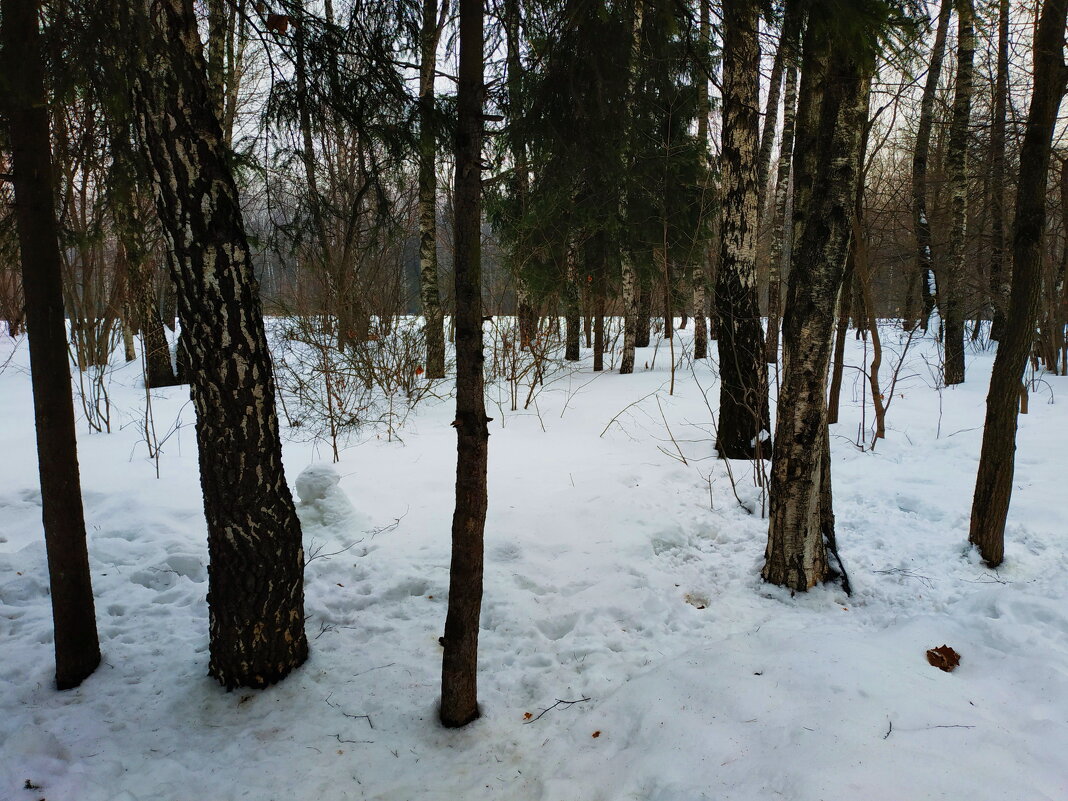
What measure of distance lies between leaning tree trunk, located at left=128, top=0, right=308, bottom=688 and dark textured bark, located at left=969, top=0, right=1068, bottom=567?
416 cm

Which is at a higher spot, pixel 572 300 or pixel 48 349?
pixel 572 300

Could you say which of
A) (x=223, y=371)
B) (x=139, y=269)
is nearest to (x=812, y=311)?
(x=223, y=371)

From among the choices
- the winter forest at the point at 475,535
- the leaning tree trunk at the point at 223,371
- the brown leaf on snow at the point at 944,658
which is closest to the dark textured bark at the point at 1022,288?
the winter forest at the point at 475,535

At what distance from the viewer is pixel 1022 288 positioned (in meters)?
3.42

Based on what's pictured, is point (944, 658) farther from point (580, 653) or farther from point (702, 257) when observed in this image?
point (702, 257)

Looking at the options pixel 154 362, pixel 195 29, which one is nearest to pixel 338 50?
pixel 195 29

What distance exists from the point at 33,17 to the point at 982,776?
14.8 ft

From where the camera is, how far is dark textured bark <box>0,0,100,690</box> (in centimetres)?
231

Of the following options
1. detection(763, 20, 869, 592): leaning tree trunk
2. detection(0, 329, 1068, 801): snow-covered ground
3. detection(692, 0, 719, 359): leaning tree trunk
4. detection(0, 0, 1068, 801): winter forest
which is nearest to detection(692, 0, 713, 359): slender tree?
detection(692, 0, 719, 359): leaning tree trunk

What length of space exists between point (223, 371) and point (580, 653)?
7.23 ft

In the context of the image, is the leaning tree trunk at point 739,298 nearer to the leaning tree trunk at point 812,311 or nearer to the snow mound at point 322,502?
the leaning tree trunk at point 812,311

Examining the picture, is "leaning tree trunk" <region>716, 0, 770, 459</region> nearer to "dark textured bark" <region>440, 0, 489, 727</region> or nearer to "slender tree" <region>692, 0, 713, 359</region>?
"slender tree" <region>692, 0, 713, 359</region>

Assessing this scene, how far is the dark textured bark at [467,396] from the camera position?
2.01 m

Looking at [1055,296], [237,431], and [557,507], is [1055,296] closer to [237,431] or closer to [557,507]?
[557,507]
